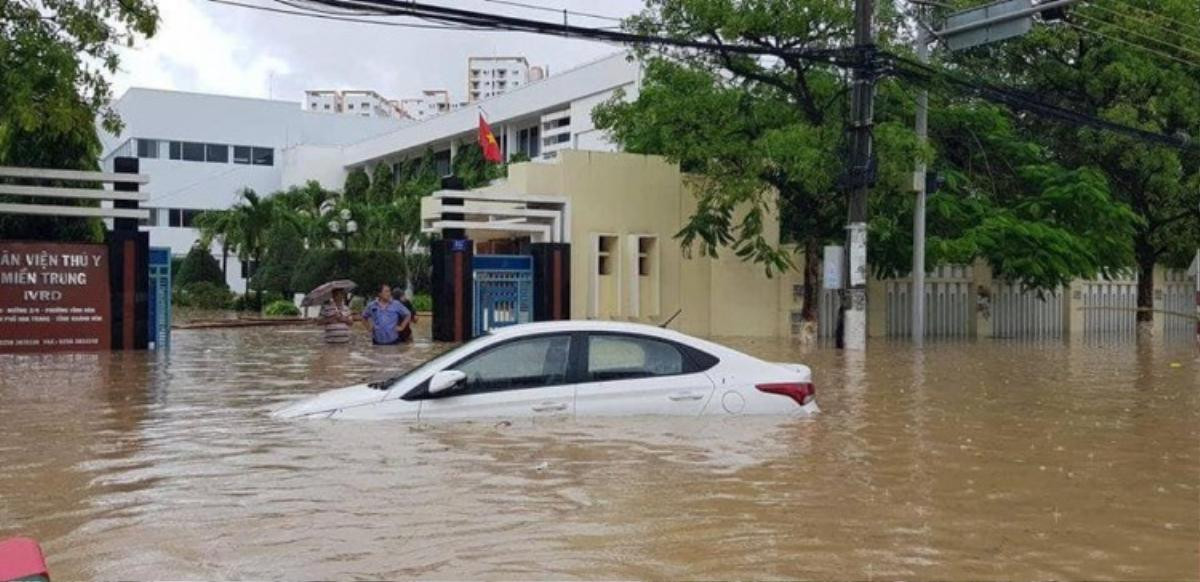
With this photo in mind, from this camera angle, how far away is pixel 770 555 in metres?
6.20

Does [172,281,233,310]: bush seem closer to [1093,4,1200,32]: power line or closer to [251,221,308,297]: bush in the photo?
[251,221,308,297]: bush

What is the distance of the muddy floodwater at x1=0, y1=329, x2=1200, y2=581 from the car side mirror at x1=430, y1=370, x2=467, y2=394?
372mm

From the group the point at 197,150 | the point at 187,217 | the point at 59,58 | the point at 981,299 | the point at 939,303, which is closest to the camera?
the point at 59,58

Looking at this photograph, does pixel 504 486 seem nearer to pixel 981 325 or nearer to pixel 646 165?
pixel 646 165

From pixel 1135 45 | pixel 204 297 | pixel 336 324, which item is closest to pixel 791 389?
pixel 336 324

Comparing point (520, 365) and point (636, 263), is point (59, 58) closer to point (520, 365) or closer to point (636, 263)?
point (520, 365)

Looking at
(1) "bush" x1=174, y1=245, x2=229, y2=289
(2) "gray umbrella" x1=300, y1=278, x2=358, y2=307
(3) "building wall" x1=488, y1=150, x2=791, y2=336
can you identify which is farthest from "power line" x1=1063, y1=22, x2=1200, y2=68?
(1) "bush" x1=174, y1=245, x2=229, y2=289

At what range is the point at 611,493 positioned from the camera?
7703 millimetres

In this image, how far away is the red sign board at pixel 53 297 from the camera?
68.8 ft

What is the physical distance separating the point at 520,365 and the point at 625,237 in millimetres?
18173

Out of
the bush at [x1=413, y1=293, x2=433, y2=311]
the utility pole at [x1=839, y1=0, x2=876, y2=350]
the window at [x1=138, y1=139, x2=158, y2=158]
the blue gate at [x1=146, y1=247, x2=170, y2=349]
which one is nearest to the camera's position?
the utility pole at [x1=839, y1=0, x2=876, y2=350]

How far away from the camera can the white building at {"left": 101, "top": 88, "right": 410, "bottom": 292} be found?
64.8m

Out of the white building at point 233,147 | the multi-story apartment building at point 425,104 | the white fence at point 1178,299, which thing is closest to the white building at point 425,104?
the multi-story apartment building at point 425,104

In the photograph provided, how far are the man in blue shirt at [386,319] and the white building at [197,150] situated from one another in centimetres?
4261
